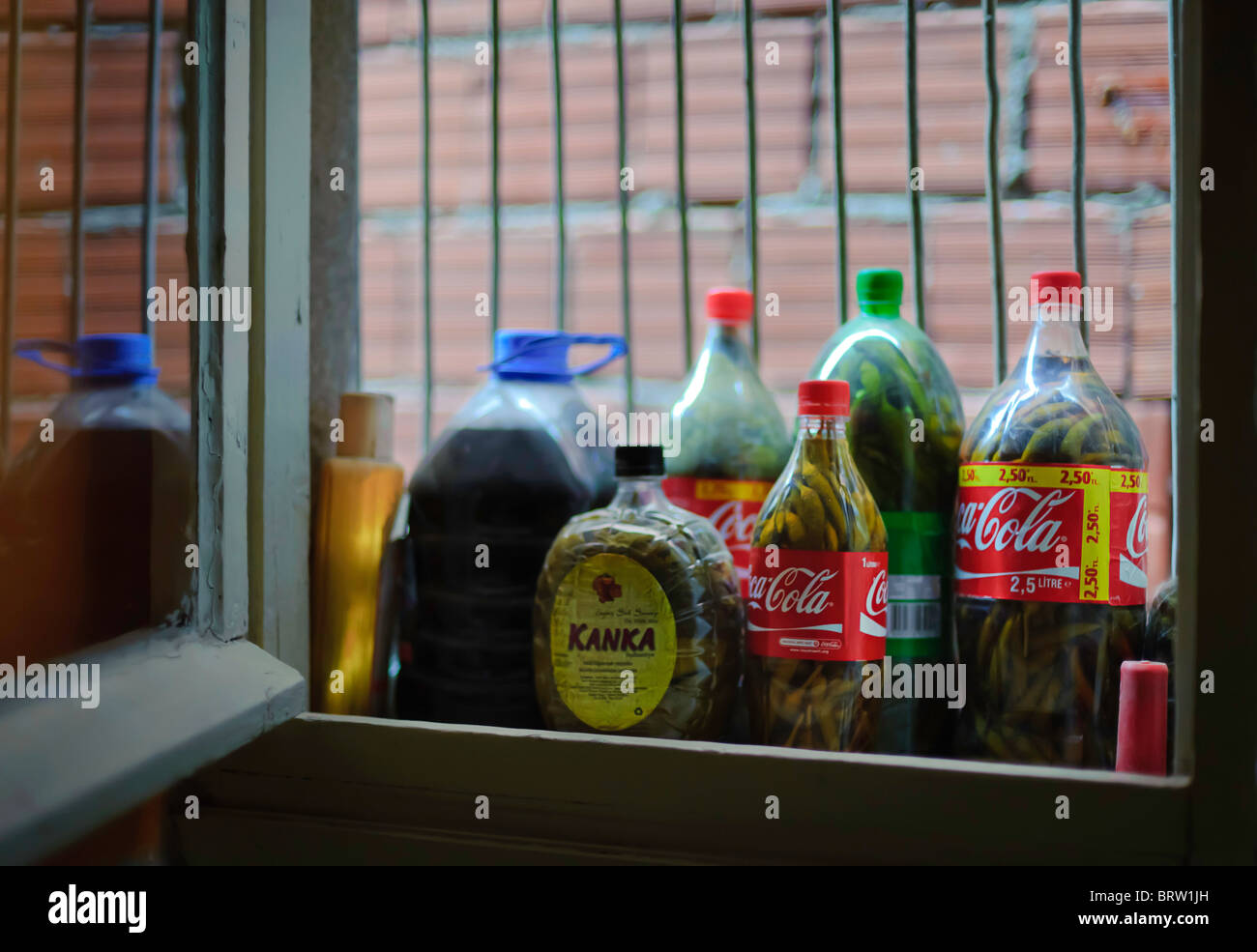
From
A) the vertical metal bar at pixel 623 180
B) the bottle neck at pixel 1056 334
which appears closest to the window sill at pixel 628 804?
the bottle neck at pixel 1056 334

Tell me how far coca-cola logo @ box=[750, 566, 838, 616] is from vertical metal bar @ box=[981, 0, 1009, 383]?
33 centimetres

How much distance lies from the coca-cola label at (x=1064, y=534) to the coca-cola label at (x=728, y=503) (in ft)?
0.71

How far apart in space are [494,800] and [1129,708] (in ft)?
1.56

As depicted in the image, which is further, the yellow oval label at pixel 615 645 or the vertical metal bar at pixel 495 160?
the vertical metal bar at pixel 495 160

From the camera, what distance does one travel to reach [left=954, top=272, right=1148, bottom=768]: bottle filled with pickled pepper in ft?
2.45

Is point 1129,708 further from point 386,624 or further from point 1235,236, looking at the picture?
point 386,624

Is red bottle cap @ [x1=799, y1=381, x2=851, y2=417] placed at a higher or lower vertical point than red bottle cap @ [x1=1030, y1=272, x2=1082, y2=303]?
lower

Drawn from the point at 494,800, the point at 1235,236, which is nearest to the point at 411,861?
the point at 494,800

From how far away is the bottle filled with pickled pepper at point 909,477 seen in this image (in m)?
0.83

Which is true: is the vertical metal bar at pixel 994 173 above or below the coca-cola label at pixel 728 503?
above

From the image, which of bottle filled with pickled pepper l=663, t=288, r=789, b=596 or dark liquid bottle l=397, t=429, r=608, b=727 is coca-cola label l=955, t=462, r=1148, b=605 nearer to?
bottle filled with pickled pepper l=663, t=288, r=789, b=596

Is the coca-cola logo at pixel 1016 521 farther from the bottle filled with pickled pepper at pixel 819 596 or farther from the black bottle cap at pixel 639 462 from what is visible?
the black bottle cap at pixel 639 462

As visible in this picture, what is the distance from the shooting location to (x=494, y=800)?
0.75 m

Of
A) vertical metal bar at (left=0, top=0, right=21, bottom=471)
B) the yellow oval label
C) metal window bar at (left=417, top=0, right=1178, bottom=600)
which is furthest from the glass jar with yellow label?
vertical metal bar at (left=0, top=0, right=21, bottom=471)
